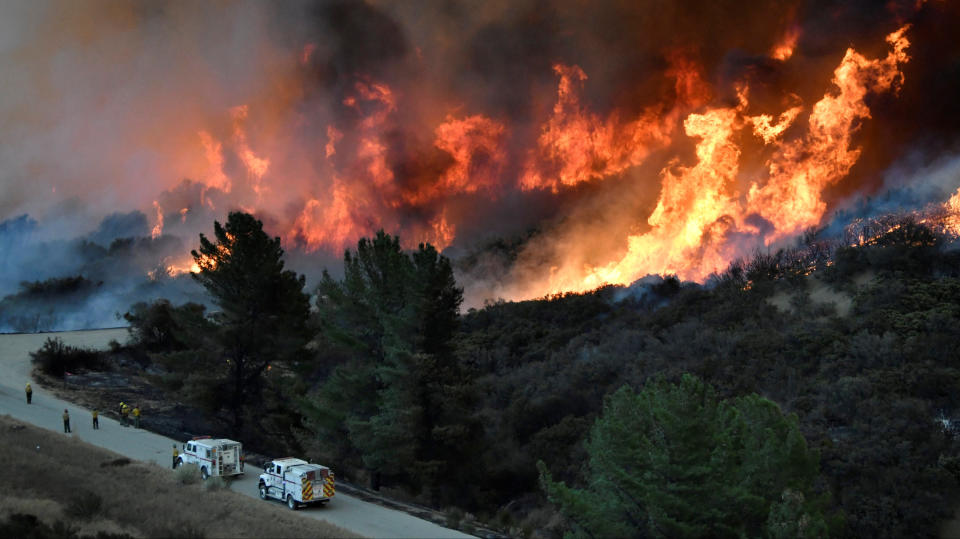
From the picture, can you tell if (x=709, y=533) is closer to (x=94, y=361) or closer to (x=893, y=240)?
(x=893, y=240)

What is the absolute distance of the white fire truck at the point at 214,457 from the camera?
26.8 m

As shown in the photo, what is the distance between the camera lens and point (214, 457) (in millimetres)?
26766

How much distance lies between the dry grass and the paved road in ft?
7.60

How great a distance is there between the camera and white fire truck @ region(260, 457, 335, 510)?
23484mm

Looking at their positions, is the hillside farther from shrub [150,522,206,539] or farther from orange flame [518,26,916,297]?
shrub [150,522,206,539]

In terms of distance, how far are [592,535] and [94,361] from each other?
51.6m

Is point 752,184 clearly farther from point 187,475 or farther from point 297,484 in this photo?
point 187,475

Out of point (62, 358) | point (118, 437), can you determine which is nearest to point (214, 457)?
point (118, 437)

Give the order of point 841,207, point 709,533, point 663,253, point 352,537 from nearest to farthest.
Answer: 1. point 709,533
2. point 352,537
3. point 841,207
4. point 663,253

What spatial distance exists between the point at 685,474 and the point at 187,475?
56.5ft

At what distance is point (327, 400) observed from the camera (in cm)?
3328

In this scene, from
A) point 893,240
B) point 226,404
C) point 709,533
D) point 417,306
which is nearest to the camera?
point 709,533

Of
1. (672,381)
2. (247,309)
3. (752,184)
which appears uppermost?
(752,184)

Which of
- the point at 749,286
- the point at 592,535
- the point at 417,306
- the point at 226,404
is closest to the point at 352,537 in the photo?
the point at 592,535
